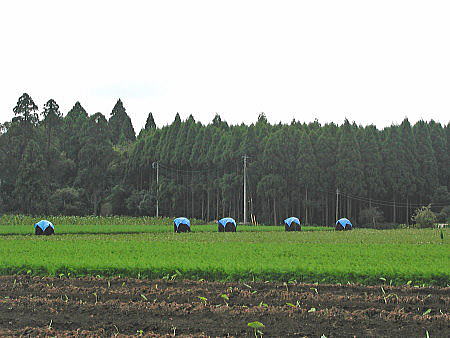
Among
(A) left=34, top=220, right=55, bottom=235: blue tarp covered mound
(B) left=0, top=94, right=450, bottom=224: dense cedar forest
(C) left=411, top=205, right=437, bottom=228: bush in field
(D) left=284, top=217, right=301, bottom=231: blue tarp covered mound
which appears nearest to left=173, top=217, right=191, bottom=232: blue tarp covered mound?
(A) left=34, top=220, right=55, bottom=235: blue tarp covered mound

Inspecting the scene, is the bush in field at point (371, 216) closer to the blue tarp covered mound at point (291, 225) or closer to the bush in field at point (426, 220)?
the bush in field at point (426, 220)

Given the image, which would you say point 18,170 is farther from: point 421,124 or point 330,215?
point 421,124

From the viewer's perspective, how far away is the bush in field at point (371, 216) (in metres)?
51.8

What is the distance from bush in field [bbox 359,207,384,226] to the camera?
170 feet

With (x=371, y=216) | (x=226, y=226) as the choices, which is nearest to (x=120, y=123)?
(x=371, y=216)

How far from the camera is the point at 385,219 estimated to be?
2249 inches

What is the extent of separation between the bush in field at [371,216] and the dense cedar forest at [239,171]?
11cm

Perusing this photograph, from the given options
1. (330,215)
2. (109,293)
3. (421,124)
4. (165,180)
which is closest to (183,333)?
(109,293)

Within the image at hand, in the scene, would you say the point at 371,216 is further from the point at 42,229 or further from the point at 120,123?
→ the point at 120,123

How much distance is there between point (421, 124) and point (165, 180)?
2929 cm

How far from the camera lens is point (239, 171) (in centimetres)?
5631

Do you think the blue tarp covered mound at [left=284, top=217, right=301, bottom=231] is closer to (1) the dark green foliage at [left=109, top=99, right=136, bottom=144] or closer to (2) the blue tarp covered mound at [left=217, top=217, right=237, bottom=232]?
(2) the blue tarp covered mound at [left=217, top=217, right=237, bottom=232]

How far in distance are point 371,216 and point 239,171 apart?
14.2 m

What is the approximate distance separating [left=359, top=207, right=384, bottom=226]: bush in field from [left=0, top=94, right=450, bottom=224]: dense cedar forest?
0.37ft
